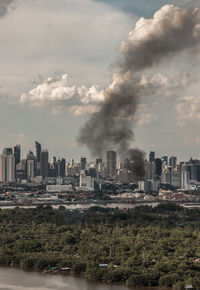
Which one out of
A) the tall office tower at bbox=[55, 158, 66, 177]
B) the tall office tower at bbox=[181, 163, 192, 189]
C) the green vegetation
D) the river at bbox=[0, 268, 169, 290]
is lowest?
the river at bbox=[0, 268, 169, 290]

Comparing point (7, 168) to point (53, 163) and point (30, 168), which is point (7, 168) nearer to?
point (30, 168)

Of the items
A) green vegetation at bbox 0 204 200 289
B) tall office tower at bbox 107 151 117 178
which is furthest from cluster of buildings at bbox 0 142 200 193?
green vegetation at bbox 0 204 200 289

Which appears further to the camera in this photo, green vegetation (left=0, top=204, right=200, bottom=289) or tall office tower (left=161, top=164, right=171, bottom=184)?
tall office tower (left=161, top=164, right=171, bottom=184)

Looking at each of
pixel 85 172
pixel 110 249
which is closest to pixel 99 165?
pixel 85 172

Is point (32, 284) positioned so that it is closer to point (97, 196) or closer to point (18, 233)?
point (18, 233)

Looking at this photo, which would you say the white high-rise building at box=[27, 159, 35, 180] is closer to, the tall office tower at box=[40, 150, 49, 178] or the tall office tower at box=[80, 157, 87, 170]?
the tall office tower at box=[40, 150, 49, 178]

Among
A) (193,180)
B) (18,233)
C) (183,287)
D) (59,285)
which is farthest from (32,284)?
(193,180)
